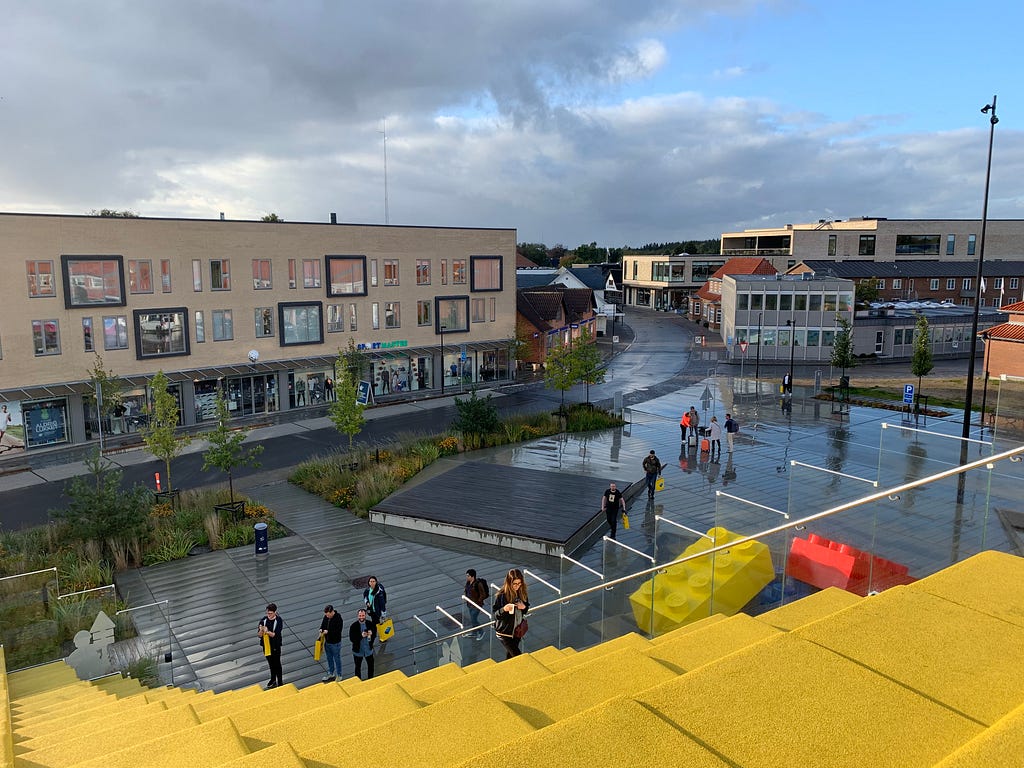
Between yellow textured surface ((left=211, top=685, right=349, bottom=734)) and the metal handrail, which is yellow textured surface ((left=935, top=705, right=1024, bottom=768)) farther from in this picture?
yellow textured surface ((left=211, top=685, right=349, bottom=734))

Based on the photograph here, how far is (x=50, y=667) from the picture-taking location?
1188cm

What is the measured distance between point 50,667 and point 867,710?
12313mm

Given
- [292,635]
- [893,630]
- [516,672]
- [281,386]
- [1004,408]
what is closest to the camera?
[893,630]

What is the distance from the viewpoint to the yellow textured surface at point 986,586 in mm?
5629

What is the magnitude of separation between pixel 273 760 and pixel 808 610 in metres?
5.14

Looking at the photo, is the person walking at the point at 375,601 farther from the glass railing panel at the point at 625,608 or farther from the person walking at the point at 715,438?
the person walking at the point at 715,438

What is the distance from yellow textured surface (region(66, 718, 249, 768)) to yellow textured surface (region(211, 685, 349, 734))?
0.94 meters

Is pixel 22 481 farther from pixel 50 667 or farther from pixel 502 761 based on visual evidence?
pixel 502 761

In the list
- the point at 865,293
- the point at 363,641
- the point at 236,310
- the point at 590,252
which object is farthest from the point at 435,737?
the point at 590,252

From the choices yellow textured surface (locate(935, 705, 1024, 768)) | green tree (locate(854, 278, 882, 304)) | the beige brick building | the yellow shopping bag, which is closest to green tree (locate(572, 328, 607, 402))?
the beige brick building

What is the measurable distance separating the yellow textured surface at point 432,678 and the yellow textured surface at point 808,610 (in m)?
3.08

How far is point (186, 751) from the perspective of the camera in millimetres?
4500

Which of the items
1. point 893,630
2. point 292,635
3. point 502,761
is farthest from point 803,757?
point 292,635

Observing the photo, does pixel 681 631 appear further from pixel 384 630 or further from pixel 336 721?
pixel 384 630
